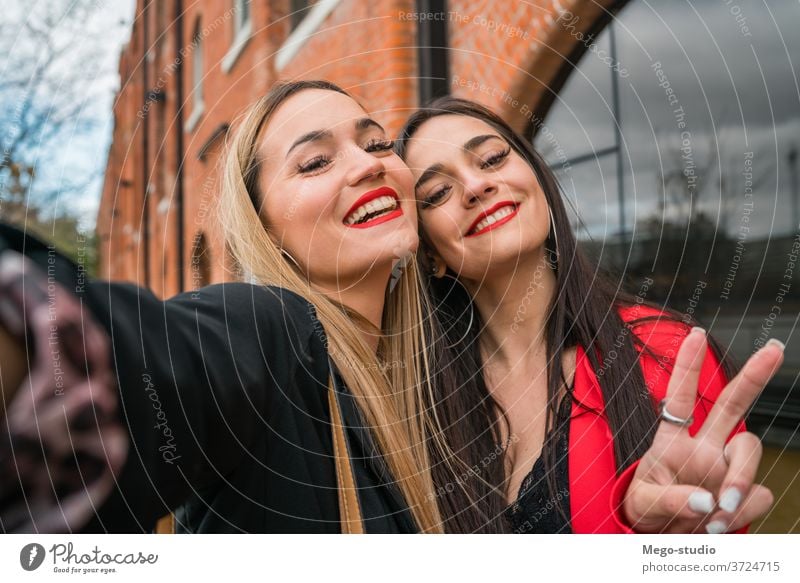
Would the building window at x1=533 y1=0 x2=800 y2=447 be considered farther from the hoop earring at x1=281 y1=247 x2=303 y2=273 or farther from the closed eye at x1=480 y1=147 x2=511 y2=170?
the hoop earring at x1=281 y1=247 x2=303 y2=273

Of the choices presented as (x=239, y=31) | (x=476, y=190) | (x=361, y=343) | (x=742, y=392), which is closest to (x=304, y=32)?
(x=239, y=31)

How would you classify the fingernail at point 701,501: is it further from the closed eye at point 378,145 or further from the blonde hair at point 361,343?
the closed eye at point 378,145

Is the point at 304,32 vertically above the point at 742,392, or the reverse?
the point at 304,32

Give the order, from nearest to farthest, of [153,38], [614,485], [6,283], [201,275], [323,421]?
[6,283], [323,421], [614,485], [153,38], [201,275]

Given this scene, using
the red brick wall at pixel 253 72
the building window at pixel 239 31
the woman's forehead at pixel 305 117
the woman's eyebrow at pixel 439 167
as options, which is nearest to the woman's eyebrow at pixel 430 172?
the woman's eyebrow at pixel 439 167

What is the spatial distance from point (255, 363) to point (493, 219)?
38 centimetres

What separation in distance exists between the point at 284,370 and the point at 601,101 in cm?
73

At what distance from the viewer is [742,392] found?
1.89 ft

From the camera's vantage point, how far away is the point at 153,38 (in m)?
0.79

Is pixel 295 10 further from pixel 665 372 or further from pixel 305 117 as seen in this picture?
pixel 665 372

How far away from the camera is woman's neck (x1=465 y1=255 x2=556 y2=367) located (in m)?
0.79
